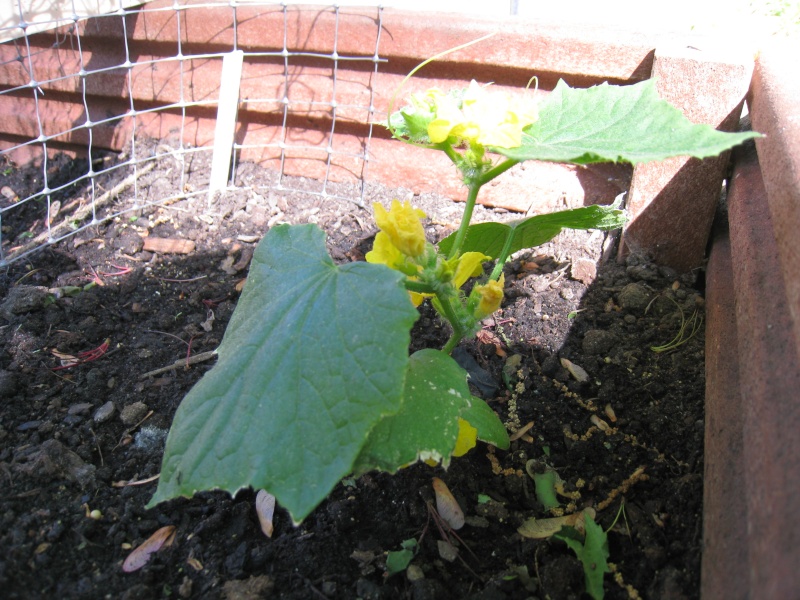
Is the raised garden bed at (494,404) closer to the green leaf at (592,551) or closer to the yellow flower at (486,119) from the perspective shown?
the green leaf at (592,551)

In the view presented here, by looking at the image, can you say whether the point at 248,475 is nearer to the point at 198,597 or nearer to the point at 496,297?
the point at 198,597

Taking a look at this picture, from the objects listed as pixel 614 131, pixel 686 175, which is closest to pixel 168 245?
pixel 614 131

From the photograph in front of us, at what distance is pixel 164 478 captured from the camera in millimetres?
1062

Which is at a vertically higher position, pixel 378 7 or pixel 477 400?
pixel 378 7

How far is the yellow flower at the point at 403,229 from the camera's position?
1.17 metres

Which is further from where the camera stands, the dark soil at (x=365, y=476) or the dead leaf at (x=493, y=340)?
the dead leaf at (x=493, y=340)

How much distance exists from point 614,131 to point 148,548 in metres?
1.22

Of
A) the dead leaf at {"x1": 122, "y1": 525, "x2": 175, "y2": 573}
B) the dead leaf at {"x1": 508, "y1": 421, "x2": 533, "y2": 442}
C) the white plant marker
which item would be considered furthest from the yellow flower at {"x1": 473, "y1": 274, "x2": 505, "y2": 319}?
the white plant marker

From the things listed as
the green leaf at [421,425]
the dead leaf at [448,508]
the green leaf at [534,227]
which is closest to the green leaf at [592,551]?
the dead leaf at [448,508]

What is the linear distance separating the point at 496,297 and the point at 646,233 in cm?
88

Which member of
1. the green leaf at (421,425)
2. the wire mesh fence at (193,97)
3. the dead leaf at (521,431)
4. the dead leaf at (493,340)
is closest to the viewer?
the green leaf at (421,425)

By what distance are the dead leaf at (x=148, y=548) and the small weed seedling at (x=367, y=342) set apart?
293 millimetres

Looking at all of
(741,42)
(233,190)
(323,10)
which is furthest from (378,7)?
(741,42)

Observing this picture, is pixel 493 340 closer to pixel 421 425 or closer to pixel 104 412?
pixel 421 425
